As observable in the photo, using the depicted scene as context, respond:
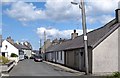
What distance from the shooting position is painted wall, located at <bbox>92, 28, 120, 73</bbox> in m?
27.4

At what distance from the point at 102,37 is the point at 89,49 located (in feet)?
6.77

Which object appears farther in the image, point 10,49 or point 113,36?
point 10,49

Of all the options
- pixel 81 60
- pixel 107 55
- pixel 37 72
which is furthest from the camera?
pixel 81 60

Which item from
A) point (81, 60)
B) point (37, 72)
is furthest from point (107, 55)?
point (37, 72)

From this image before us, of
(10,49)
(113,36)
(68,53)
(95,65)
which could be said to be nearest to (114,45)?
(113,36)

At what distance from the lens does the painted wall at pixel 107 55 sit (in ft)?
89.8

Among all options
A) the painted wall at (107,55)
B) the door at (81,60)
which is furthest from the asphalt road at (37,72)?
the painted wall at (107,55)

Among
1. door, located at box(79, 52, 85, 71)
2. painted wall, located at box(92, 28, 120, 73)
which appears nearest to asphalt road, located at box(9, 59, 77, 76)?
door, located at box(79, 52, 85, 71)

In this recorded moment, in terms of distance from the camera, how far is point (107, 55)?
27.6 m

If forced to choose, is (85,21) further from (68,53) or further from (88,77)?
(68,53)

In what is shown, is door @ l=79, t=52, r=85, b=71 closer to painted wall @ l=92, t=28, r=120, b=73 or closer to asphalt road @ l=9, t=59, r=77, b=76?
asphalt road @ l=9, t=59, r=77, b=76

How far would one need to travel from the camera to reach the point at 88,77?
75.0ft

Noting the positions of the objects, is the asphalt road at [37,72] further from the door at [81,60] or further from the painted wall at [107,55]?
the painted wall at [107,55]

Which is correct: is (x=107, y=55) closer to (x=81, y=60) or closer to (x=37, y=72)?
(x=81, y=60)
